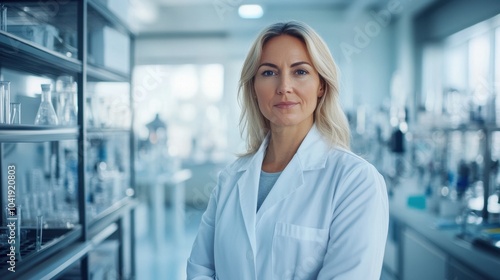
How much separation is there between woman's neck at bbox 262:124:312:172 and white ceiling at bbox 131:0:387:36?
4.96 metres

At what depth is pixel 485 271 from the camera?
184 centimetres

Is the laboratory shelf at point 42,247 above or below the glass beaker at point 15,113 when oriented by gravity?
below

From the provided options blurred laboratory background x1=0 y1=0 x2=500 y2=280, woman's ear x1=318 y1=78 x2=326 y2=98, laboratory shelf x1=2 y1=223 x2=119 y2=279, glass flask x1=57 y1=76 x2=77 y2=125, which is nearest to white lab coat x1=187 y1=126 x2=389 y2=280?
woman's ear x1=318 y1=78 x2=326 y2=98

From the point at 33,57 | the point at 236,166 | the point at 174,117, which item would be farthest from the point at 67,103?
the point at 174,117

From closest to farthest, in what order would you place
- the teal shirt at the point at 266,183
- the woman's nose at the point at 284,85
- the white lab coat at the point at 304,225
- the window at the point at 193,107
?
the white lab coat at the point at 304,225 < the woman's nose at the point at 284,85 < the teal shirt at the point at 266,183 < the window at the point at 193,107

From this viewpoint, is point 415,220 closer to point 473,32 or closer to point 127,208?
point 127,208

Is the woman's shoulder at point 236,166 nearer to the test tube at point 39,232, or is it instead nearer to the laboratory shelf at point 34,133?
the laboratory shelf at point 34,133

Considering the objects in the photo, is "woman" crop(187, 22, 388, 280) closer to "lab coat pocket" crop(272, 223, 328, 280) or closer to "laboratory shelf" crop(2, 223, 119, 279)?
"lab coat pocket" crop(272, 223, 328, 280)

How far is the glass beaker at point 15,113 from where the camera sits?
156cm

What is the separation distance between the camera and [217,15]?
633cm

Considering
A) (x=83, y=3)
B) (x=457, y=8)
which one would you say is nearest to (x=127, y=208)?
(x=83, y=3)

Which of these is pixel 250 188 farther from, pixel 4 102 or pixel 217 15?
pixel 217 15

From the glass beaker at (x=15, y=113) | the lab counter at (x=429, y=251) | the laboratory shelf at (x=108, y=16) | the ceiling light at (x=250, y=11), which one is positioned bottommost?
the lab counter at (x=429, y=251)

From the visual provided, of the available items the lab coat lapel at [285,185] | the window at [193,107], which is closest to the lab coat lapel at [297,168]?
the lab coat lapel at [285,185]
